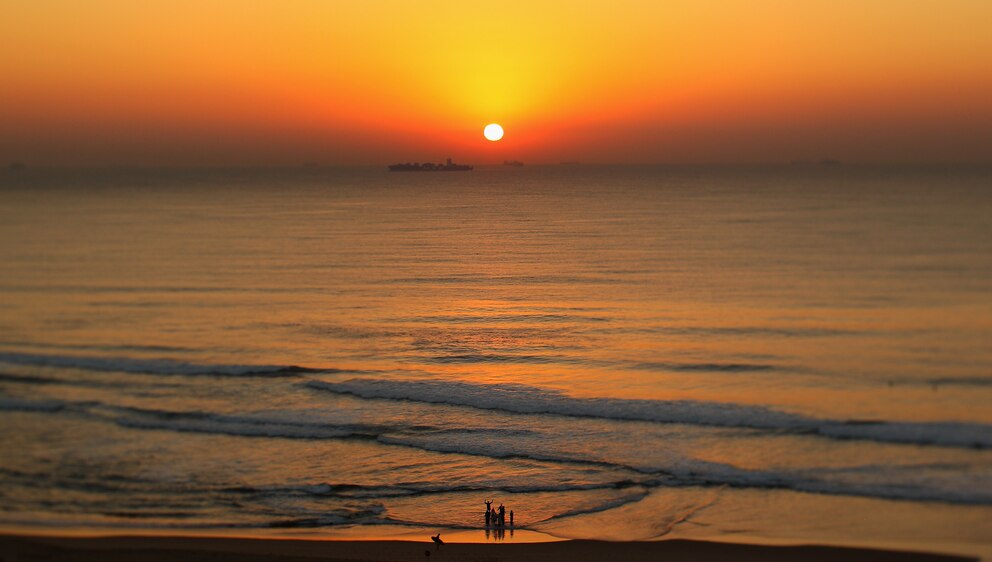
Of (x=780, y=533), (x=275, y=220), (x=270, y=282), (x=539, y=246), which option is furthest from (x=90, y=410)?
(x=275, y=220)

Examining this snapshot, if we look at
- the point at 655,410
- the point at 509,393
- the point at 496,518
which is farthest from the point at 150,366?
the point at 496,518

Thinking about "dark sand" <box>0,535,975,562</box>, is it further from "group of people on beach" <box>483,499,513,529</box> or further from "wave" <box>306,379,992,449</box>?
"wave" <box>306,379,992,449</box>

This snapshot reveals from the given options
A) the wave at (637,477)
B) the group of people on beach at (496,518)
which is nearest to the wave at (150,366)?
the wave at (637,477)

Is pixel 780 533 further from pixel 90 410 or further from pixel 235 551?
pixel 90 410

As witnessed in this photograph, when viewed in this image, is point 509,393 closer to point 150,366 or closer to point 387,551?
point 387,551

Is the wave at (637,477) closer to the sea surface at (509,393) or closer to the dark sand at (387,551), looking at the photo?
the sea surface at (509,393)

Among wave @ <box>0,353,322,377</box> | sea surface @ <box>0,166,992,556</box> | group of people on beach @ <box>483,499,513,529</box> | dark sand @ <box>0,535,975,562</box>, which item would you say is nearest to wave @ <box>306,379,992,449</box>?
sea surface @ <box>0,166,992,556</box>
